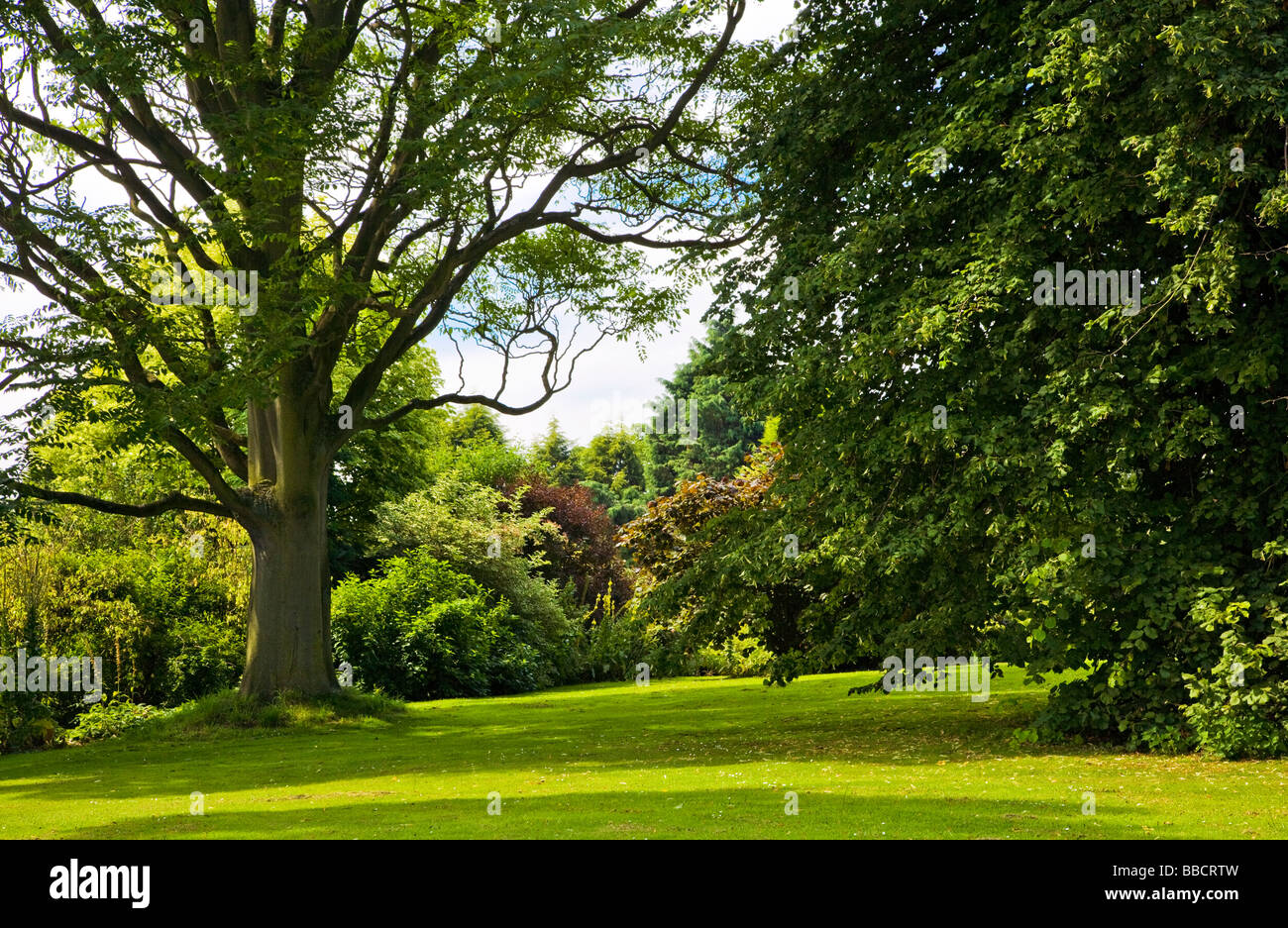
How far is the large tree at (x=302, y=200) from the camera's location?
46.3 ft

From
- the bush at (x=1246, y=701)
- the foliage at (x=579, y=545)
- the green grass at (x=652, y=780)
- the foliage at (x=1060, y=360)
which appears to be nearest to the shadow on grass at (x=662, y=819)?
the green grass at (x=652, y=780)

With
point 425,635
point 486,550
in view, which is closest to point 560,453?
point 486,550

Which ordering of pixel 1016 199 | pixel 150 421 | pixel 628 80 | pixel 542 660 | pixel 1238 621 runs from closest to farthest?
pixel 1238 621 → pixel 1016 199 → pixel 150 421 → pixel 628 80 → pixel 542 660

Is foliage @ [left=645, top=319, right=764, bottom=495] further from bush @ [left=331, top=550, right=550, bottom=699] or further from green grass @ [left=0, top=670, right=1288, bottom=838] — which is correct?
green grass @ [left=0, top=670, right=1288, bottom=838]

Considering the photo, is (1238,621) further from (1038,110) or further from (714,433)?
(714,433)

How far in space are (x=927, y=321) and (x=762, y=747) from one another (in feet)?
17.1

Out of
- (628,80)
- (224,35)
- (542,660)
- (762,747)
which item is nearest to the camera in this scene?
(762,747)

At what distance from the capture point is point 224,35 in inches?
656

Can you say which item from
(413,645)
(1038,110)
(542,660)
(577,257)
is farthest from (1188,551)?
(542,660)

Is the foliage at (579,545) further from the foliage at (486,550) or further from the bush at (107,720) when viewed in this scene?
the bush at (107,720)

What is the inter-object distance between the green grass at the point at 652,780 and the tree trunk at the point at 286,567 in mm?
965

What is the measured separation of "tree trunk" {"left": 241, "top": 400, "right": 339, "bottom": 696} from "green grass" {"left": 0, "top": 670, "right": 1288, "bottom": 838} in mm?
965

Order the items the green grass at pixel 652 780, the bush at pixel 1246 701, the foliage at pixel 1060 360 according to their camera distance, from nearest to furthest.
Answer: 1. the green grass at pixel 652 780
2. the bush at pixel 1246 701
3. the foliage at pixel 1060 360

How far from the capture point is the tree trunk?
56.3ft
